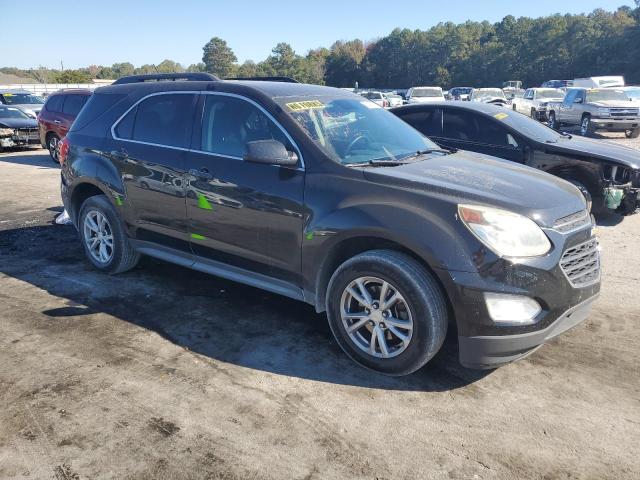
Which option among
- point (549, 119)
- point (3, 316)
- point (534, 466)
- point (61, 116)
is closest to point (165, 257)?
point (3, 316)

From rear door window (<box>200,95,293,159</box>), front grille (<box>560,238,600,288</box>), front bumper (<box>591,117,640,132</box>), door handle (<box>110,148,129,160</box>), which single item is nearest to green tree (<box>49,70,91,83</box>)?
front bumper (<box>591,117,640,132</box>)

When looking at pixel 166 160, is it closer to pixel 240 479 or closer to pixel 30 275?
pixel 30 275

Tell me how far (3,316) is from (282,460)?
9.90ft

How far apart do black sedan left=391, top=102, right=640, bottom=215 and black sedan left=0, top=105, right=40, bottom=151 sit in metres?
13.0

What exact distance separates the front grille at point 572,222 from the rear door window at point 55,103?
44.4 ft

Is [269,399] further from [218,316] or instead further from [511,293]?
[511,293]

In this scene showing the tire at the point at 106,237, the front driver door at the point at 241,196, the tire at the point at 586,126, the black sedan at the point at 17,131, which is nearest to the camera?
the front driver door at the point at 241,196

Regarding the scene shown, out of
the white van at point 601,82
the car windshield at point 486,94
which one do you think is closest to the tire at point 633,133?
the car windshield at point 486,94

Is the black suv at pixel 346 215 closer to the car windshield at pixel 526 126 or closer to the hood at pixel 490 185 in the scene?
the hood at pixel 490 185

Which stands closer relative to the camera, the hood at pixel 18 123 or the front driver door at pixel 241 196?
the front driver door at pixel 241 196

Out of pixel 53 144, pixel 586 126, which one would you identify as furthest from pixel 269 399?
pixel 586 126

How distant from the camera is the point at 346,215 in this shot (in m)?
3.44

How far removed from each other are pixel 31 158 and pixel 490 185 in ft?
48.4

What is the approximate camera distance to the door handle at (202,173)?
13.6 feet
